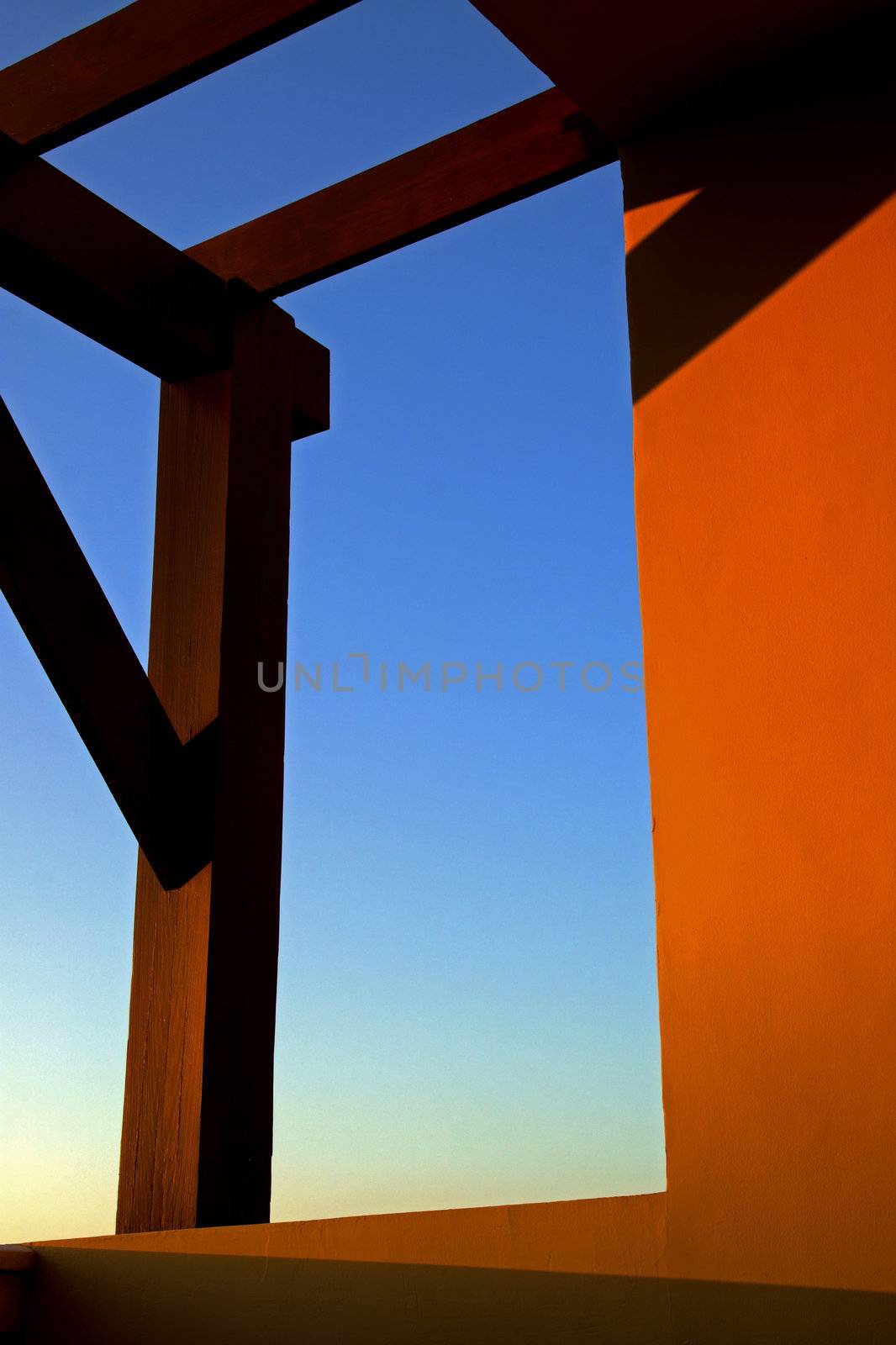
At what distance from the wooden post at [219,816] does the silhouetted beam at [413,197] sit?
0.13 meters

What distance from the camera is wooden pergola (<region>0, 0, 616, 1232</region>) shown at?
194 cm

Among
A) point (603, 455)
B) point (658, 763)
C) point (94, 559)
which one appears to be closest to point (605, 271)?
point (603, 455)

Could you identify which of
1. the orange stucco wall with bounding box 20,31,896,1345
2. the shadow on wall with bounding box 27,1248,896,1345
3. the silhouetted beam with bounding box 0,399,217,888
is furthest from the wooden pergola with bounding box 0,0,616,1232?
the orange stucco wall with bounding box 20,31,896,1345

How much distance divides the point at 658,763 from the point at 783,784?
16cm

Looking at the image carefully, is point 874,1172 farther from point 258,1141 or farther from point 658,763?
point 258,1141

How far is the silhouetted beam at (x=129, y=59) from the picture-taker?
204 centimetres

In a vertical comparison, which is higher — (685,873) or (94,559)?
(94,559)

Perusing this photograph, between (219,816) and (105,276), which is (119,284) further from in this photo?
(219,816)

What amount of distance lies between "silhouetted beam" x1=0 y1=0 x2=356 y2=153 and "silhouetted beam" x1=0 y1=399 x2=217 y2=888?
1.91 feet

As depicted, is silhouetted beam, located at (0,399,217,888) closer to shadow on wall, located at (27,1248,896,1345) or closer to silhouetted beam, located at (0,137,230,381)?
silhouetted beam, located at (0,137,230,381)

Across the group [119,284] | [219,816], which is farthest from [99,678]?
[119,284]

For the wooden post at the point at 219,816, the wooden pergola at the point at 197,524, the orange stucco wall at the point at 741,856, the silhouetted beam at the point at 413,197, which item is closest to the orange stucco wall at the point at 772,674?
the orange stucco wall at the point at 741,856

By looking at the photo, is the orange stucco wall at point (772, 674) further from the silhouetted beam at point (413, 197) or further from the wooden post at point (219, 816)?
the wooden post at point (219, 816)

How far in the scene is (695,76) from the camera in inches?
68.6
